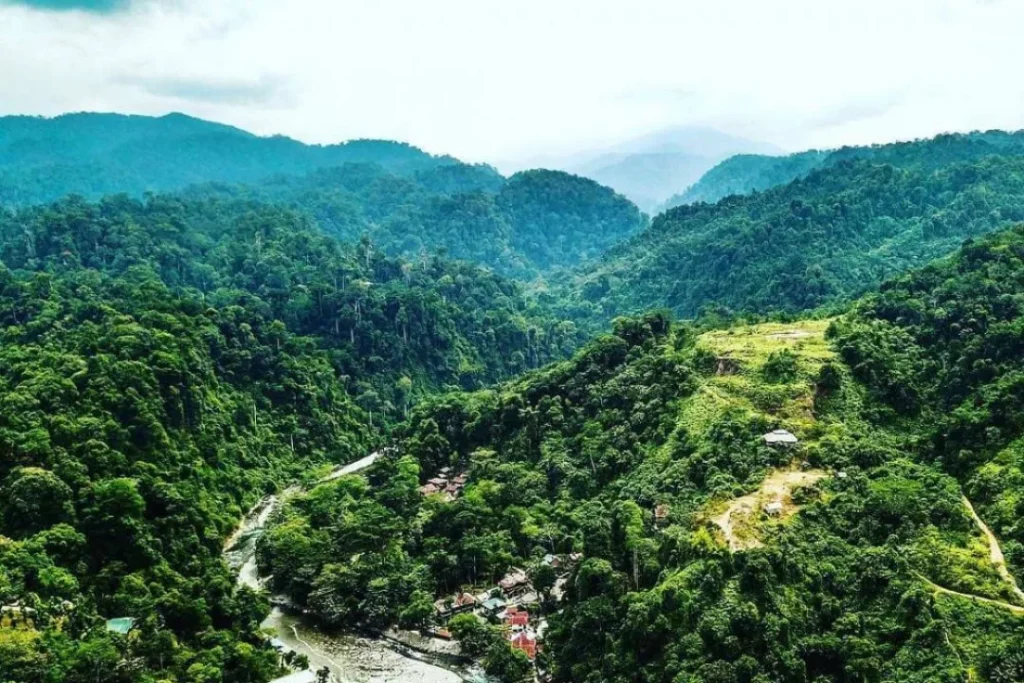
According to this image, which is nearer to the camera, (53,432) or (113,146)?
(53,432)

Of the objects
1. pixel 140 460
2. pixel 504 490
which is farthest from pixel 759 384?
pixel 140 460

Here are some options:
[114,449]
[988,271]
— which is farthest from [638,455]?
[114,449]

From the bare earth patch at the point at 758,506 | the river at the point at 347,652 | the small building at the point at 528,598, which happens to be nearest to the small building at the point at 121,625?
the river at the point at 347,652

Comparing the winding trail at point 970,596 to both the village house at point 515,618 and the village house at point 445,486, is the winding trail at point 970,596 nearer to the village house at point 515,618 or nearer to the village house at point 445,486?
the village house at point 515,618

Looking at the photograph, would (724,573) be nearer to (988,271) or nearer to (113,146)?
(988,271)

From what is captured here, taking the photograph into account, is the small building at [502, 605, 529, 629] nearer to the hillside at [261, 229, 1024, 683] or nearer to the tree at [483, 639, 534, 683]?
the hillside at [261, 229, 1024, 683]

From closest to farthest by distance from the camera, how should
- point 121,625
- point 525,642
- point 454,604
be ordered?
point 121,625
point 525,642
point 454,604

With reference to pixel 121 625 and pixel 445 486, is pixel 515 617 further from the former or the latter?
pixel 121 625
